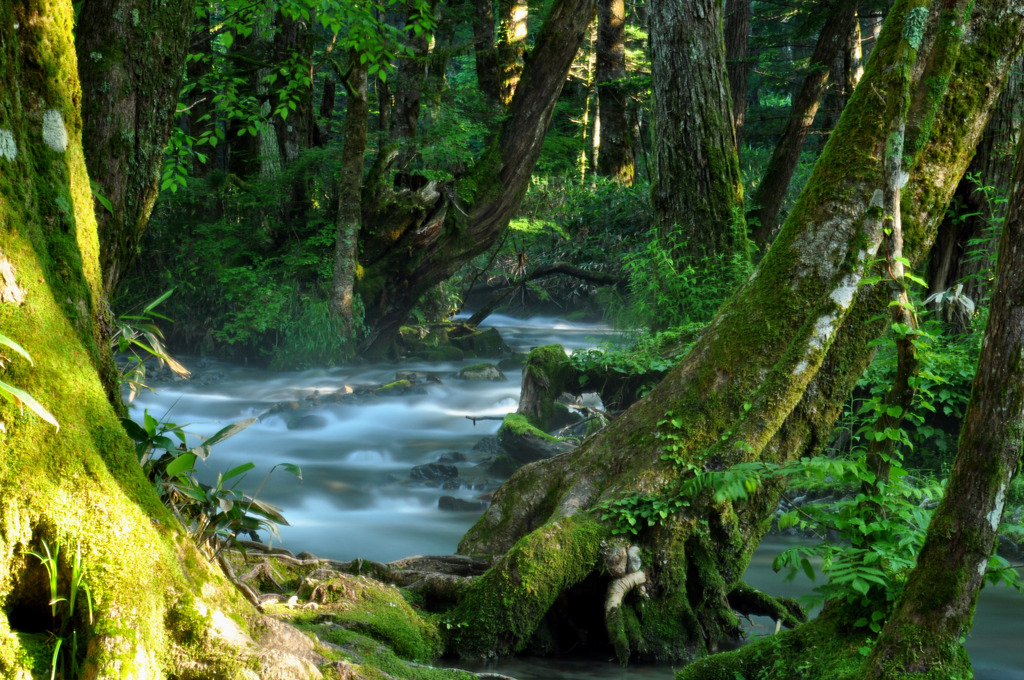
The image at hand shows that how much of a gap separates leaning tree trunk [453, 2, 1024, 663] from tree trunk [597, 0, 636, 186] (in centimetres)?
1065

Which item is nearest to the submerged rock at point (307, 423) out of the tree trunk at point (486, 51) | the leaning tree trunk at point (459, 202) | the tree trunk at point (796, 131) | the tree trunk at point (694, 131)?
the leaning tree trunk at point (459, 202)

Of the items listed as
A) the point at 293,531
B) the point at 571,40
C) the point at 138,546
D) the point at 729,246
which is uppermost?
the point at 571,40

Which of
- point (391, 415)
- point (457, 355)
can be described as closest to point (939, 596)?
point (391, 415)

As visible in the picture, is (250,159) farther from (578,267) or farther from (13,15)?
(13,15)

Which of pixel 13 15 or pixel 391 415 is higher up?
pixel 13 15

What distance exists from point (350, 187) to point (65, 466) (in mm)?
11331

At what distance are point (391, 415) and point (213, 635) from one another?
35.9 feet

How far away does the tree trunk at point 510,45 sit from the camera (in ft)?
45.9

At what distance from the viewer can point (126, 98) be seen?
379 centimetres

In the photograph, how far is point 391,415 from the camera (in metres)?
13.3

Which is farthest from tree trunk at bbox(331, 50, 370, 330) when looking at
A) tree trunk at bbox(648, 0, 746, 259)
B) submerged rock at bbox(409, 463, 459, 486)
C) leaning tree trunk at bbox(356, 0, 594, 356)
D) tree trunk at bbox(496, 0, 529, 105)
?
Result: tree trunk at bbox(648, 0, 746, 259)

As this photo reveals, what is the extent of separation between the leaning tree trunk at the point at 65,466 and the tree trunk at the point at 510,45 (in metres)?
11.7

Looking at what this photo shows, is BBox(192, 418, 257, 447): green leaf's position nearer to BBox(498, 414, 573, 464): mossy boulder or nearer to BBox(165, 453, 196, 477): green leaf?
BBox(165, 453, 196, 477): green leaf

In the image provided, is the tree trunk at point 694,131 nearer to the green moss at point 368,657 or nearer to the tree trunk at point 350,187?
the tree trunk at point 350,187
